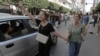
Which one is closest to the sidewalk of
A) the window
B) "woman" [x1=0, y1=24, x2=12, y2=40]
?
the window

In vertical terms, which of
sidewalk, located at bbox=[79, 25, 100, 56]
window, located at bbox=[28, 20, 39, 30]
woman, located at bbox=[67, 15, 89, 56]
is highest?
window, located at bbox=[28, 20, 39, 30]

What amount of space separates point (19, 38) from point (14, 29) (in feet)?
1.40

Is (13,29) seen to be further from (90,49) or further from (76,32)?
(90,49)

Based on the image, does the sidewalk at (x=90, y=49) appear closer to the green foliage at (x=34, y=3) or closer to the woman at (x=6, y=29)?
the woman at (x=6, y=29)

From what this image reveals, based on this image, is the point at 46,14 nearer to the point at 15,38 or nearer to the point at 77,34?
the point at 15,38

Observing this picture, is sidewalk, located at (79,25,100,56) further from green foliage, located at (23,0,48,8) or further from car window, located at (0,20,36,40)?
green foliage, located at (23,0,48,8)

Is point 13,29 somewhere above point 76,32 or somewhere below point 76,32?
above

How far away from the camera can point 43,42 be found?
4.43m

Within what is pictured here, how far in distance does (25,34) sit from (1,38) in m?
0.99

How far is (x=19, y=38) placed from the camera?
4.59m

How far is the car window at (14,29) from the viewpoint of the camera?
4.50 meters

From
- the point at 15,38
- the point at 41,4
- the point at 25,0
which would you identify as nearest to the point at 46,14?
the point at 15,38

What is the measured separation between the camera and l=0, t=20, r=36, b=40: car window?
4.50m

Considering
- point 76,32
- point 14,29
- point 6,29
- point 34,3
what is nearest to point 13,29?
point 14,29
